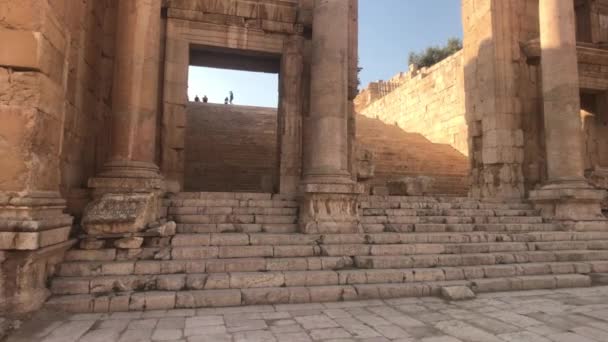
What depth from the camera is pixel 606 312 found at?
4.46 m

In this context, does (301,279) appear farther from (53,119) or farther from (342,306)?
(53,119)

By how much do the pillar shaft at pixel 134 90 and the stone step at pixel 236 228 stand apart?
3.88ft

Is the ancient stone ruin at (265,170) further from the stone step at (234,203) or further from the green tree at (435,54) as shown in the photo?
the green tree at (435,54)

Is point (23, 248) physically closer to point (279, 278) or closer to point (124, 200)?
point (124, 200)

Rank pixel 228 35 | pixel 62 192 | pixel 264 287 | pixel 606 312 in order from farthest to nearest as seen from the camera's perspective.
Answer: pixel 228 35 → pixel 62 192 → pixel 264 287 → pixel 606 312

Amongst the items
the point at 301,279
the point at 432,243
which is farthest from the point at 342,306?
the point at 432,243

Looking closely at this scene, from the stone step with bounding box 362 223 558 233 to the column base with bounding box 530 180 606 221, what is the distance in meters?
0.45

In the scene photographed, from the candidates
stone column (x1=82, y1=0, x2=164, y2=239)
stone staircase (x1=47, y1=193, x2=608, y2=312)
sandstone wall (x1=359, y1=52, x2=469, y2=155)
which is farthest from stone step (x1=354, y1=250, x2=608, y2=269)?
sandstone wall (x1=359, y1=52, x2=469, y2=155)

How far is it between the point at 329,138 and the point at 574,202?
19.4 feet

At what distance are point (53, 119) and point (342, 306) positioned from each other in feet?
14.0

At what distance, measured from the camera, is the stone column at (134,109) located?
6117mm

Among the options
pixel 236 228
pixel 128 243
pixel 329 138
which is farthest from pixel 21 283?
pixel 329 138

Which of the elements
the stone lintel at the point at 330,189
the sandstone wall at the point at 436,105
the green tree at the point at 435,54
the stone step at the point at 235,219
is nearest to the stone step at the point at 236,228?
the stone step at the point at 235,219

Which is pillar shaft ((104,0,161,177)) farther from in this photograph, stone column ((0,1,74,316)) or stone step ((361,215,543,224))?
stone step ((361,215,543,224))
